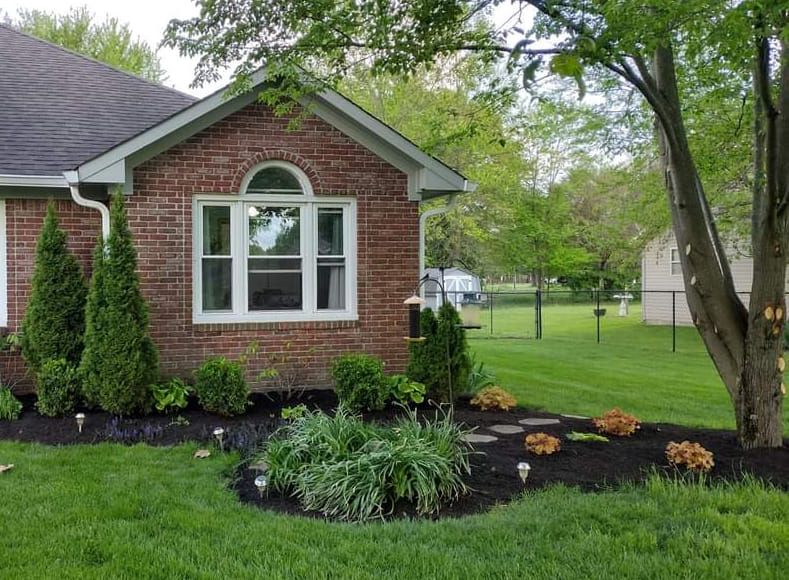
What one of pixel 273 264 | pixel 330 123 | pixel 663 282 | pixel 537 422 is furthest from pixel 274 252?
pixel 663 282

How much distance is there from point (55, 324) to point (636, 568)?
6.75 m

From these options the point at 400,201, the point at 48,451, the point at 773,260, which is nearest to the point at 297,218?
the point at 400,201

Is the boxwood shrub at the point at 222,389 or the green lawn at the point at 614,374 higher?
the boxwood shrub at the point at 222,389

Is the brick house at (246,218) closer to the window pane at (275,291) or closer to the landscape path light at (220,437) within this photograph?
the window pane at (275,291)

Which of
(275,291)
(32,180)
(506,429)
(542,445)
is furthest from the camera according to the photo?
(275,291)

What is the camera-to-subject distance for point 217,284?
28.4 feet

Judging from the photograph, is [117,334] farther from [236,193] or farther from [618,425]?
[618,425]

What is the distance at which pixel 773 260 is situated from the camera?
5867mm

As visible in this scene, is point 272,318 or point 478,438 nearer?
point 478,438

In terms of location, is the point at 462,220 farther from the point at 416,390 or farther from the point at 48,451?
the point at 48,451

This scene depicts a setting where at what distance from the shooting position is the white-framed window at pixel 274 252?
28.3 ft

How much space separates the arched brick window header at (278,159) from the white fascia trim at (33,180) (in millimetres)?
1988

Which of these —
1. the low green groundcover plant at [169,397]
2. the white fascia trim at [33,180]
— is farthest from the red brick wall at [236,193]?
A: the low green groundcover plant at [169,397]

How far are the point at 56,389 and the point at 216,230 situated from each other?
2611mm
